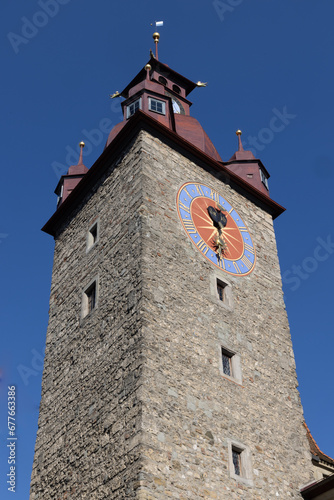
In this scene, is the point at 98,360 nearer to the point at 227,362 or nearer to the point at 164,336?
the point at 164,336

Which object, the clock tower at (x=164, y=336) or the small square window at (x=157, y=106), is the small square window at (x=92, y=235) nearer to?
the clock tower at (x=164, y=336)

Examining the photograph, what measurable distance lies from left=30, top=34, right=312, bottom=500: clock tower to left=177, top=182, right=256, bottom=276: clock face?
0.03 metres

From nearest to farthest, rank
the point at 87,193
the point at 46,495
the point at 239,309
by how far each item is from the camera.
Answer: the point at 46,495, the point at 239,309, the point at 87,193

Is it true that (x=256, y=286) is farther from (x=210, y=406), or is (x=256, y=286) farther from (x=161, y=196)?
(x=210, y=406)

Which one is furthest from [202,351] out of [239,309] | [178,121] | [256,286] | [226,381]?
[178,121]

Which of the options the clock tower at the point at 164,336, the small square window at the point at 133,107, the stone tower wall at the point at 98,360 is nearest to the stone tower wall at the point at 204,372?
the clock tower at the point at 164,336

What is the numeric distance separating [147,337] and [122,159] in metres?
5.12

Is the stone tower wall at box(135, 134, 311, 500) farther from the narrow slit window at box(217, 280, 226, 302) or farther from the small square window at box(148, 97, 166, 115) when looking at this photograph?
the small square window at box(148, 97, 166, 115)

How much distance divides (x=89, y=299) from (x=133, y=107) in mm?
4962

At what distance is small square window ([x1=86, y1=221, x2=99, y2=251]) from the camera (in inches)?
593

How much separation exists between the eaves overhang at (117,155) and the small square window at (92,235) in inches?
53.9

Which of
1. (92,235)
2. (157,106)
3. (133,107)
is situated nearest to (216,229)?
(92,235)

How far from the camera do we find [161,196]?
555 inches

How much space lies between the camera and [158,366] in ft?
37.4
